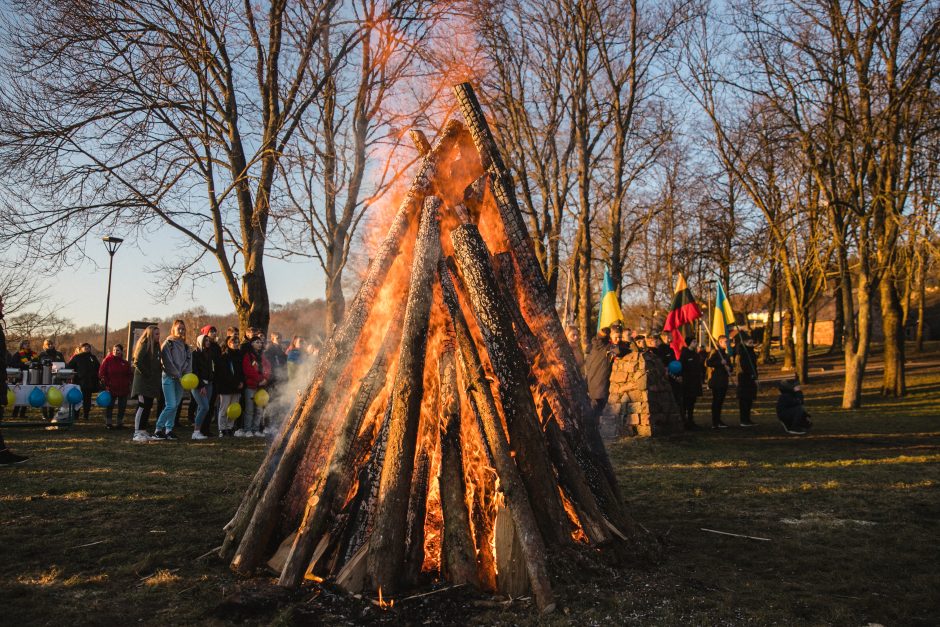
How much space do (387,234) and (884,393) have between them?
68.2 feet

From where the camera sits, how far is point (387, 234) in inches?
197

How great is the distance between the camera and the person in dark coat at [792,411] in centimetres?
1284

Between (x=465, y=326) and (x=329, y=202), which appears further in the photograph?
(x=329, y=202)

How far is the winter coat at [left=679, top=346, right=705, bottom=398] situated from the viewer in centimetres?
1435

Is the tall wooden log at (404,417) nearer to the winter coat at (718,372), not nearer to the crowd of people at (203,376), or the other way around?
the crowd of people at (203,376)

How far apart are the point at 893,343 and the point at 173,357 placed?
68.2 feet

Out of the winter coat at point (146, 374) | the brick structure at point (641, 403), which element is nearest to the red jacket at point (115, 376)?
the winter coat at point (146, 374)

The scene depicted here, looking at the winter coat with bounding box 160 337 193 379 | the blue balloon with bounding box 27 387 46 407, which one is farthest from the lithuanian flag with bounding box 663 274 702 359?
the blue balloon with bounding box 27 387 46 407

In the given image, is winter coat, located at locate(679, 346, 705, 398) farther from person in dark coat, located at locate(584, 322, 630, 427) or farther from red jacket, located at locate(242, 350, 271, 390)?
red jacket, located at locate(242, 350, 271, 390)

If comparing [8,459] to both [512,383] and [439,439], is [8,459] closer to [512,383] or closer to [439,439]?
[439,439]

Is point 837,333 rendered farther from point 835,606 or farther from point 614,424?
point 835,606

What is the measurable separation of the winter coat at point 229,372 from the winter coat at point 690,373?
9663mm

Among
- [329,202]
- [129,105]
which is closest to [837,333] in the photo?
[329,202]

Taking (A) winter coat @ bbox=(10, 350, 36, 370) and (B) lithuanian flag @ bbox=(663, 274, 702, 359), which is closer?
(A) winter coat @ bbox=(10, 350, 36, 370)
